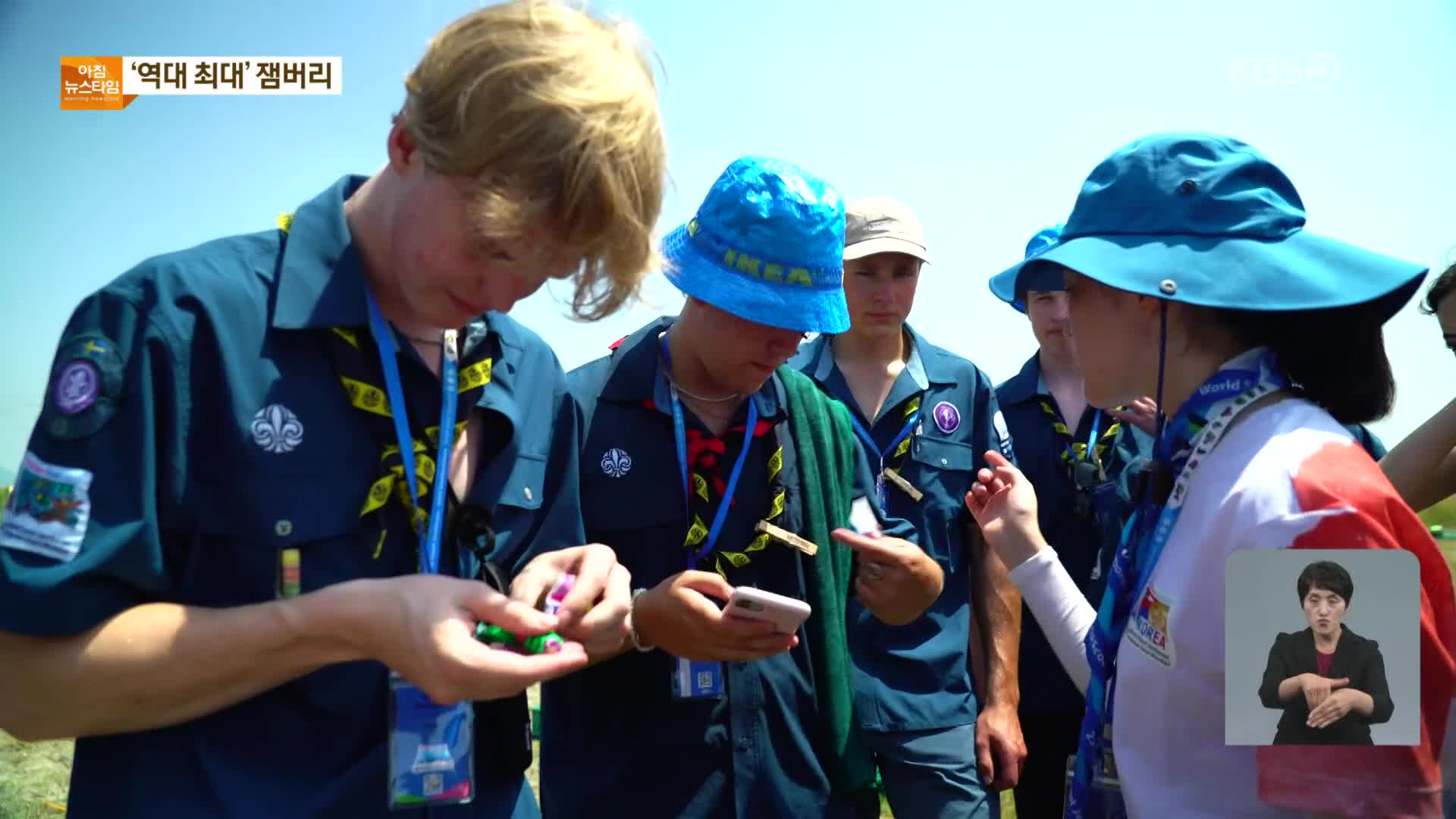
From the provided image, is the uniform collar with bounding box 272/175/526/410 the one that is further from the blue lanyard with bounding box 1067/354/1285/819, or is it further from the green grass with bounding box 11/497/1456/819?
the green grass with bounding box 11/497/1456/819

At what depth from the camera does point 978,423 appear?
4609 mm

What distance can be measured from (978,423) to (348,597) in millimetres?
3353

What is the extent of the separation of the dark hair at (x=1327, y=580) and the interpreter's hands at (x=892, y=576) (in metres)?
1.25

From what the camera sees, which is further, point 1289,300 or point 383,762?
point 1289,300

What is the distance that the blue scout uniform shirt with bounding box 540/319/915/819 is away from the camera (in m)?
2.94

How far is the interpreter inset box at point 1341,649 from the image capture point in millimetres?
1983

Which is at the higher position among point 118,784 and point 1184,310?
point 1184,310

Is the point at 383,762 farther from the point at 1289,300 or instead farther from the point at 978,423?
the point at 978,423

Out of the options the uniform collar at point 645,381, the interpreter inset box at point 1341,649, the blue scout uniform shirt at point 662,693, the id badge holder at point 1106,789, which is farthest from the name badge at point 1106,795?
the uniform collar at point 645,381

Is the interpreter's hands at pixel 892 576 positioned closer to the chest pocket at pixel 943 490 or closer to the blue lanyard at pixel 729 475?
the blue lanyard at pixel 729 475

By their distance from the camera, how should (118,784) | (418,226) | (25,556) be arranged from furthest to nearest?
(418,226), (118,784), (25,556)

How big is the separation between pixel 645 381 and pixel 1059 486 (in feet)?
7.56

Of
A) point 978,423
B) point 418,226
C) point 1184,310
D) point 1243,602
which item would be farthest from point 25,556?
point 978,423

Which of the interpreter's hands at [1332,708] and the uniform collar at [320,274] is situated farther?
the interpreter's hands at [1332,708]
